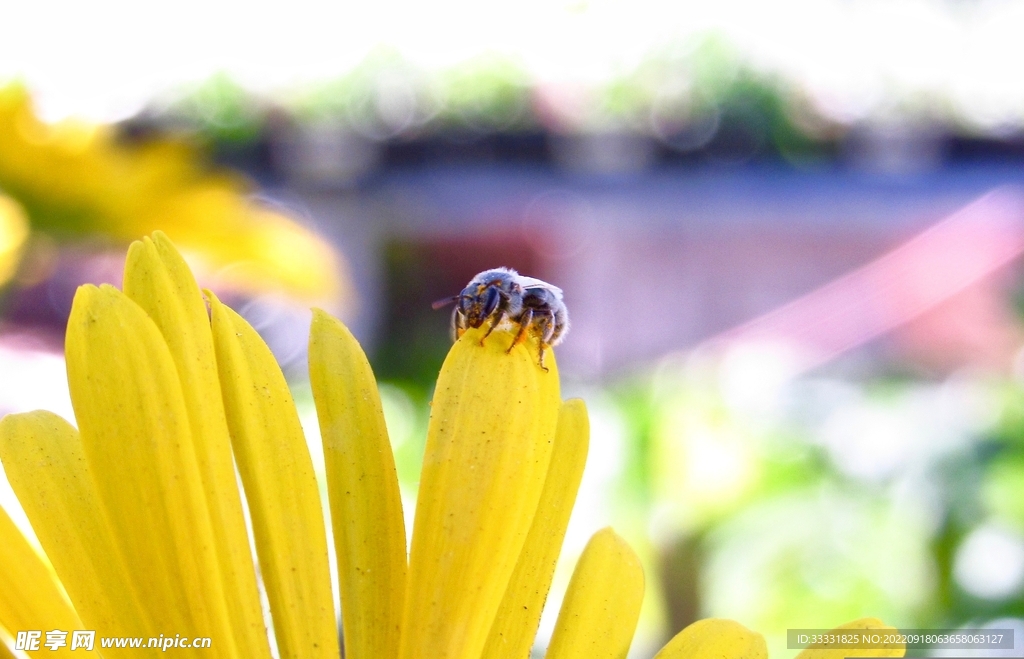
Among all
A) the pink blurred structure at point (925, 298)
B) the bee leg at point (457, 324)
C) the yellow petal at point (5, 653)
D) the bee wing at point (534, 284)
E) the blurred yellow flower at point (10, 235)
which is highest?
the pink blurred structure at point (925, 298)

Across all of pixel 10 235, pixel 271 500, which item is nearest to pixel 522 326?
pixel 271 500

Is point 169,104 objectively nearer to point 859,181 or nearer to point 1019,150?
point 859,181

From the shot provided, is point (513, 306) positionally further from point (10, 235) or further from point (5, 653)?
point (10, 235)

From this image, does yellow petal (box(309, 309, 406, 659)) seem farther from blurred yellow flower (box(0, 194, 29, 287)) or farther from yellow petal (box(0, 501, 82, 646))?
blurred yellow flower (box(0, 194, 29, 287))

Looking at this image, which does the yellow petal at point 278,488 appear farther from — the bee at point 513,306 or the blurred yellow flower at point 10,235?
the blurred yellow flower at point 10,235

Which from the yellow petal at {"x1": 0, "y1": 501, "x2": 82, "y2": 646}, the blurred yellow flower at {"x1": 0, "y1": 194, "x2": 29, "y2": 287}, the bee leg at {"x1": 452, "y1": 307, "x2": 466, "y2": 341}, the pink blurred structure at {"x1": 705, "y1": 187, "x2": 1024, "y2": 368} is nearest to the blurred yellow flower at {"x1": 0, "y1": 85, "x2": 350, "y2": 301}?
the blurred yellow flower at {"x1": 0, "y1": 194, "x2": 29, "y2": 287}

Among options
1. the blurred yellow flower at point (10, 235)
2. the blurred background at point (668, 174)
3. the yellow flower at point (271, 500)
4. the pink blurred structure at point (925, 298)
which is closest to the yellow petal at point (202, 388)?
the yellow flower at point (271, 500)
